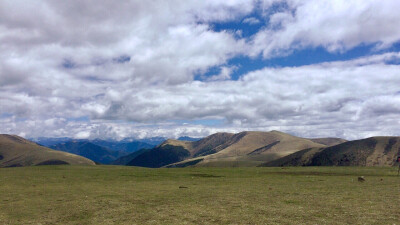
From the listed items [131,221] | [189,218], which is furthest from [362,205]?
[131,221]

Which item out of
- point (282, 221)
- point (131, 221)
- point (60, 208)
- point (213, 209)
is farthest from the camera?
point (60, 208)

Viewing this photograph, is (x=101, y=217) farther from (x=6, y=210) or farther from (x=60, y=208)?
(x=6, y=210)

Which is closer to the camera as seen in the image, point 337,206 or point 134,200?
point 337,206

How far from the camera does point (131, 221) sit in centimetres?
2362

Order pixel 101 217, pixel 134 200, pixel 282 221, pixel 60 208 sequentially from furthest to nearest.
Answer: pixel 134 200 < pixel 60 208 < pixel 101 217 < pixel 282 221

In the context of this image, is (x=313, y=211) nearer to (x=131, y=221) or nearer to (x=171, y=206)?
(x=171, y=206)

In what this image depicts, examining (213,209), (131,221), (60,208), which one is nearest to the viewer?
(131,221)

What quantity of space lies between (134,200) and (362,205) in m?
25.2

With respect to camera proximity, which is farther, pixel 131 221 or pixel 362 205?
pixel 362 205

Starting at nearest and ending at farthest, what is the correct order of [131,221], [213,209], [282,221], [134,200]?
[282,221], [131,221], [213,209], [134,200]

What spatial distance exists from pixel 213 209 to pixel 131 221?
27.1 feet

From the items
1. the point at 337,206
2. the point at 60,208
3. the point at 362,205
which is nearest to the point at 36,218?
the point at 60,208

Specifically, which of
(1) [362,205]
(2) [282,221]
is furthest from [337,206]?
(2) [282,221]

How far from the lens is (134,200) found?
115 feet
